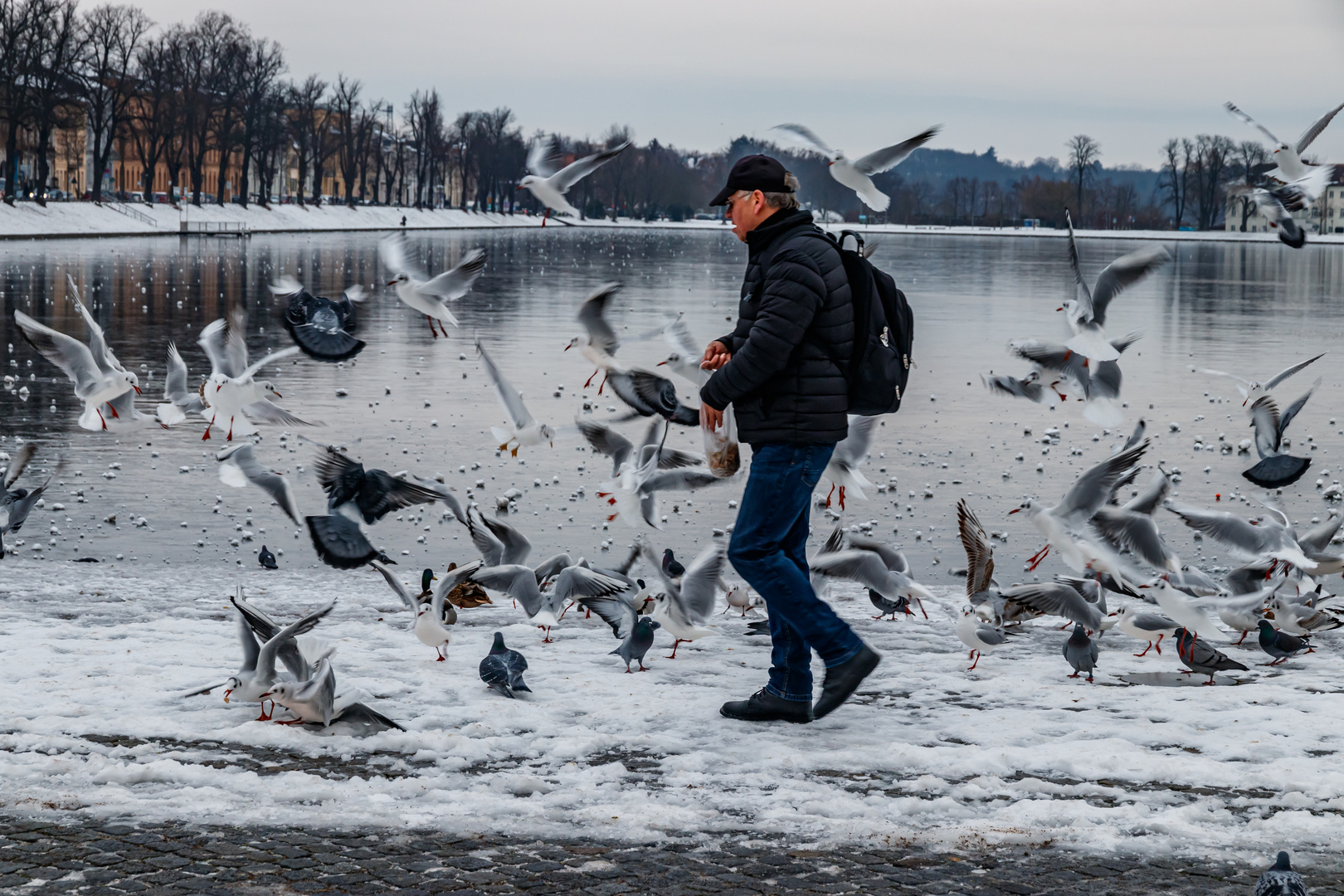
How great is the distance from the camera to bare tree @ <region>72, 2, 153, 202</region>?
254 feet


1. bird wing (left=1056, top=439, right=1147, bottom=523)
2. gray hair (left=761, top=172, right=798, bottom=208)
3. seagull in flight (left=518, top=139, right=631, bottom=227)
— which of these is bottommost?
bird wing (left=1056, top=439, right=1147, bottom=523)

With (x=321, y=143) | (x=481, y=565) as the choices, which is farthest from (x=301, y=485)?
(x=321, y=143)

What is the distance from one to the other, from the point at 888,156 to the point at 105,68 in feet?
262

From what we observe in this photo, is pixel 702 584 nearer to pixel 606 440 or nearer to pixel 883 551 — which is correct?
pixel 883 551

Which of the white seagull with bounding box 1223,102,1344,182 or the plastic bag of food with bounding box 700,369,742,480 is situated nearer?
the plastic bag of food with bounding box 700,369,742,480

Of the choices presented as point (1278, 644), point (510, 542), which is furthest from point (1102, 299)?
point (510, 542)

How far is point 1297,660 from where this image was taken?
6.47 metres

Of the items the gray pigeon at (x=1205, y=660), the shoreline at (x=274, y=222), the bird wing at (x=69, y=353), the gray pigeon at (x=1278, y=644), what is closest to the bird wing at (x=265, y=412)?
the bird wing at (x=69, y=353)

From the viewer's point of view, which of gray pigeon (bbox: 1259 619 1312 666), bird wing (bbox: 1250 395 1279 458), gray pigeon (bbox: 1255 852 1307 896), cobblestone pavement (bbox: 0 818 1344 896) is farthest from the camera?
bird wing (bbox: 1250 395 1279 458)

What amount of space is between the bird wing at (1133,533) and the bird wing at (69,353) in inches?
203

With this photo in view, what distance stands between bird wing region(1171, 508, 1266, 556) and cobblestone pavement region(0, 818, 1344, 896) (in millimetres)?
3487

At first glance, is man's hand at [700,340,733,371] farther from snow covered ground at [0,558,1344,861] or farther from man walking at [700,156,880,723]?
snow covered ground at [0,558,1344,861]

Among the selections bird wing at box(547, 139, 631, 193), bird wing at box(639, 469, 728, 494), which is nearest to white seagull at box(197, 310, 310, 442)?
bird wing at box(639, 469, 728, 494)

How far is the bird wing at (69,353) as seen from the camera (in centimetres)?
746
